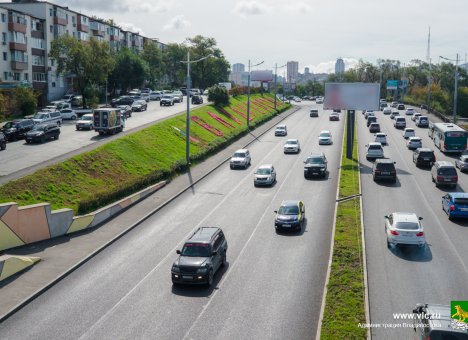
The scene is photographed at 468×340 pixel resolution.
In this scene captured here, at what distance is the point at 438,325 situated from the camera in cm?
1456

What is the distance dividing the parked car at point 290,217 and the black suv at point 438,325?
44.8 feet

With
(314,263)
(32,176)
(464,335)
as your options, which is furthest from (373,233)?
(32,176)

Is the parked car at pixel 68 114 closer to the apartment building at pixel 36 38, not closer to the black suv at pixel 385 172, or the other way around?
the apartment building at pixel 36 38

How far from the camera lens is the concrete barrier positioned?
76.6 ft

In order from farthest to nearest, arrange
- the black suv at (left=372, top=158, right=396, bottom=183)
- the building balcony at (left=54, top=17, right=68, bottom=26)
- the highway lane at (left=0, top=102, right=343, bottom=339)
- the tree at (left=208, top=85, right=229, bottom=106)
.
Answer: the building balcony at (left=54, top=17, right=68, bottom=26) → the tree at (left=208, top=85, right=229, bottom=106) → the black suv at (left=372, top=158, right=396, bottom=183) → the highway lane at (left=0, top=102, right=343, bottom=339)

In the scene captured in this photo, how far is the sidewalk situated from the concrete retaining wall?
44cm

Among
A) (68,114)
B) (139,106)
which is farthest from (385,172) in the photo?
(139,106)

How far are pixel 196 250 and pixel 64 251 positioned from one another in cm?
840

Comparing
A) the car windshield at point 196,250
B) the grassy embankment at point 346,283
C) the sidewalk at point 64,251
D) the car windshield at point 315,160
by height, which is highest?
the car windshield at point 315,160

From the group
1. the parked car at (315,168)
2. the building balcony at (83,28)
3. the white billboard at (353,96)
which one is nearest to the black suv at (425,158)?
the white billboard at (353,96)

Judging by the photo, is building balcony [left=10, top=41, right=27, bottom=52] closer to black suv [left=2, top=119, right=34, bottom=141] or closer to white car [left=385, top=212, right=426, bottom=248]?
black suv [left=2, top=119, right=34, bottom=141]

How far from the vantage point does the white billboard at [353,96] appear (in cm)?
5453

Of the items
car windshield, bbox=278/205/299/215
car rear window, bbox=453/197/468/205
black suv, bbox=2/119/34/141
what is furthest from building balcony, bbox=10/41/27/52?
car rear window, bbox=453/197/468/205

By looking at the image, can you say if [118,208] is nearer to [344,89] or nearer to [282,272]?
[282,272]
